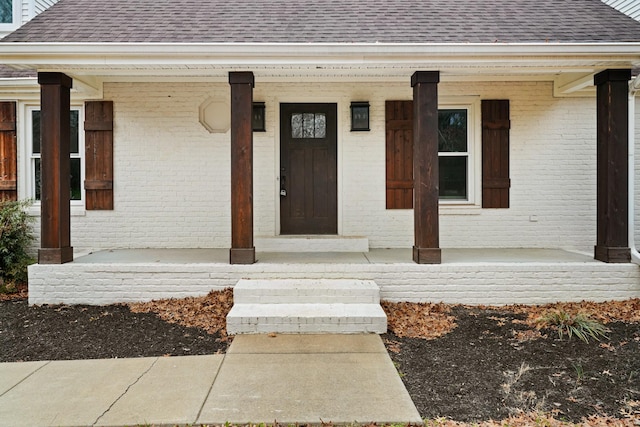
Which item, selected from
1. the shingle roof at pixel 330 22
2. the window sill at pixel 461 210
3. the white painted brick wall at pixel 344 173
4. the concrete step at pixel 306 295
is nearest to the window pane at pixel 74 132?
the white painted brick wall at pixel 344 173

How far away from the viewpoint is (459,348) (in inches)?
154

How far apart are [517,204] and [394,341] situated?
3.88 meters

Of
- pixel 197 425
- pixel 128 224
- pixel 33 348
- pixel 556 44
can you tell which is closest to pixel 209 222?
pixel 128 224

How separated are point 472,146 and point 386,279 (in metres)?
2.92

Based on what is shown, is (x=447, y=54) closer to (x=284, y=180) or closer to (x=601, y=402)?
(x=284, y=180)

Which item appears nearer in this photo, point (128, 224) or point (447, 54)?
point (447, 54)

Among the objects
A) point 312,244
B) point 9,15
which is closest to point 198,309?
point 312,244

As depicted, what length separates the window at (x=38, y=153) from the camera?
6875mm

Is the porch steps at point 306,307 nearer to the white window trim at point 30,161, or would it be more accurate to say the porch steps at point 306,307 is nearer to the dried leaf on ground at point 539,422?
the dried leaf on ground at point 539,422

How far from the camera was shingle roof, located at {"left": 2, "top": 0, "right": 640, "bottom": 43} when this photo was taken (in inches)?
204

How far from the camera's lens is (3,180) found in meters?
6.75

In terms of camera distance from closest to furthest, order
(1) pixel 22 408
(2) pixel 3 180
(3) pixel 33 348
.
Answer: (1) pixel 22 408
(3) pixel 33 348
(2) pixel 3 180

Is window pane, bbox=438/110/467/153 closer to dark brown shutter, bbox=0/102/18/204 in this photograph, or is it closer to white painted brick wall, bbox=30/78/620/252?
white painted brick wall, bbox=30/78/620/252

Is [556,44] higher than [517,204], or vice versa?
[556,44]
